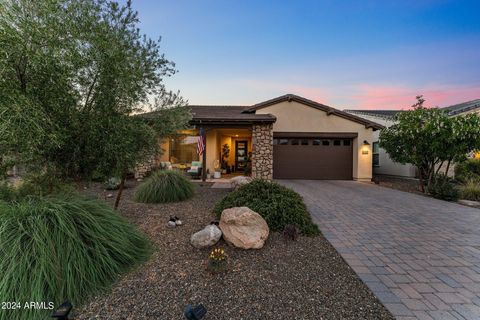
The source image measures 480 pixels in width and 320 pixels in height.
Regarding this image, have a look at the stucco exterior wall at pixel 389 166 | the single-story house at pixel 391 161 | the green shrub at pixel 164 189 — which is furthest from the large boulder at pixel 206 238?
the single-story house at pixel 391 161

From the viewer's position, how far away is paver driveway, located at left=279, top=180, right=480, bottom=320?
2.17m

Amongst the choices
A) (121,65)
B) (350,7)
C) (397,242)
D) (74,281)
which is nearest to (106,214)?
(74,281)

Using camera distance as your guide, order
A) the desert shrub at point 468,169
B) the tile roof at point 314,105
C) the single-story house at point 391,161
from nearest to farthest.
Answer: the desert shrub at point 468,169 → the tile roof at point 314,105 → the single-story house at point 391,161

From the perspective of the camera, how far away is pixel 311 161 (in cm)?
1250

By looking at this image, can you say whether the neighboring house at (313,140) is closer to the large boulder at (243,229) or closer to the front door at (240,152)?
the front door at (240,152)

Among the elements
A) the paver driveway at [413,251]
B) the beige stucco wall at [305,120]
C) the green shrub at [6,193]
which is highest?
the beige stucco wall at [305,120]

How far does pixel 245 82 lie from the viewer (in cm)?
1338

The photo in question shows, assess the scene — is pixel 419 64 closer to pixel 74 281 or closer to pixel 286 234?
pixel 286 234

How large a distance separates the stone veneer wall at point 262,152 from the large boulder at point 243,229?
784cm

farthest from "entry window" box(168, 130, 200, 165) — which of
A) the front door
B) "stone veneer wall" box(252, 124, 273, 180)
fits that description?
"stone veneer wall" box(252, 124, 273, 180)

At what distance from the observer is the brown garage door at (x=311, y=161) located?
12.5m

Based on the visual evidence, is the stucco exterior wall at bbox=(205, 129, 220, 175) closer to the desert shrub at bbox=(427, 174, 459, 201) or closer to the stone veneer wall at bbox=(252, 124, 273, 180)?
the stone veneer wall at bbox=(252, 124, 273, 180)

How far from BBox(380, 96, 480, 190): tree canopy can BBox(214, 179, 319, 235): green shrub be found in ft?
24.7

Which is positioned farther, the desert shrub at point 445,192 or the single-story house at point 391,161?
the single-story house at point 391,161
